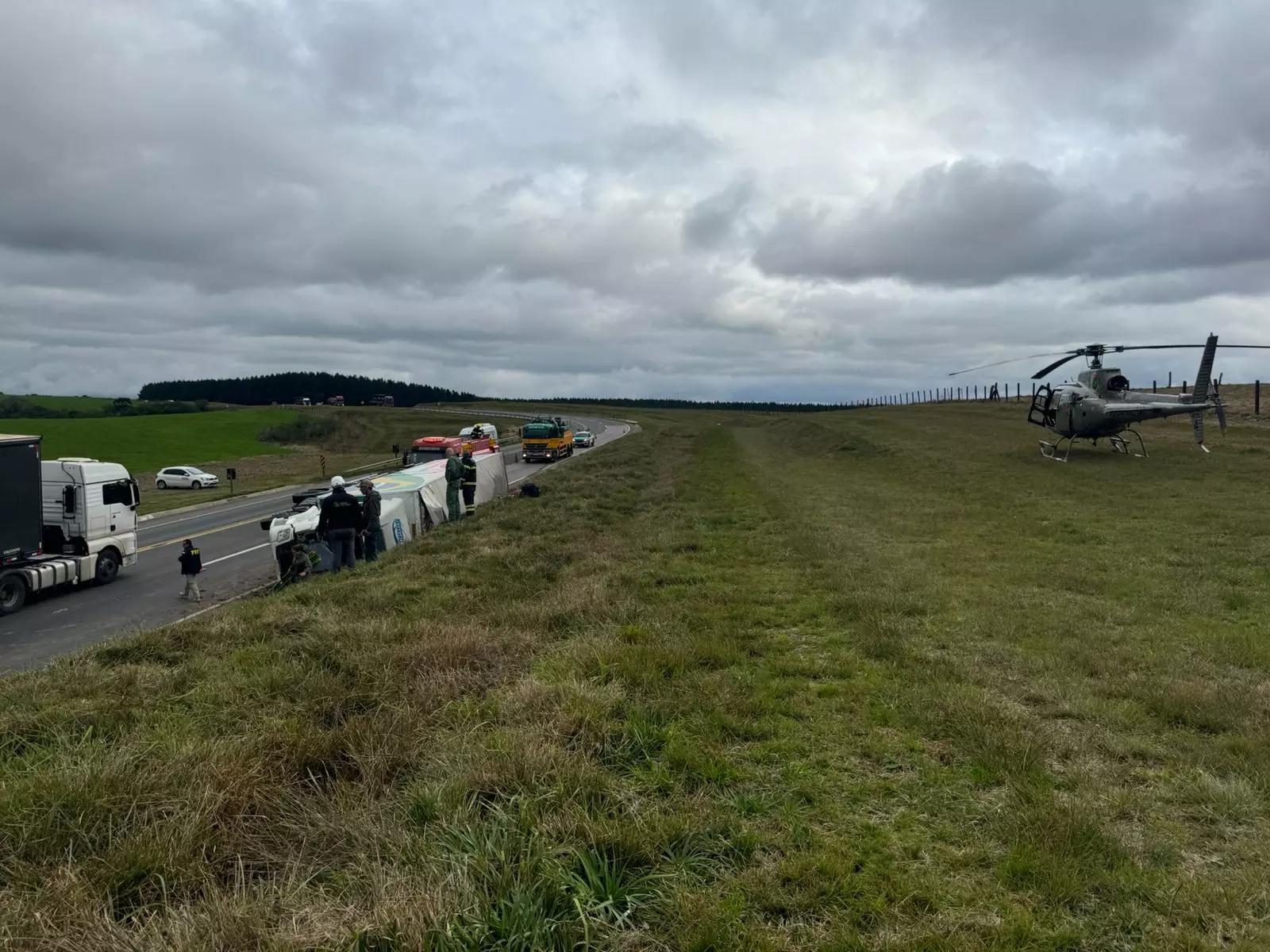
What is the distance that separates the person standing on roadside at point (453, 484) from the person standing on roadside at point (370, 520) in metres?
4.01

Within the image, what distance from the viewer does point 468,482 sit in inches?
822

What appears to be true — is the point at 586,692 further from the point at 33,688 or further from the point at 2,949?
the point at 33,688

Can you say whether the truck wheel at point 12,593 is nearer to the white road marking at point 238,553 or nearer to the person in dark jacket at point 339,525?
the white road marking at point 238,553

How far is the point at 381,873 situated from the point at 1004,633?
7.12m

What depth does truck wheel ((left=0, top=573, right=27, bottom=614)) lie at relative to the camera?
48.5ft

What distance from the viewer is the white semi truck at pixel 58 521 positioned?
49.5 feet

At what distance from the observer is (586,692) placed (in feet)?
A: 20.1


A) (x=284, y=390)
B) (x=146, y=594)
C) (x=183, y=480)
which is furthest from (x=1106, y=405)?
(x=284, y=390)

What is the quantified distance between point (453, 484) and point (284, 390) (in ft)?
505

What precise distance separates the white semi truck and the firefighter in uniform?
25.2 ft

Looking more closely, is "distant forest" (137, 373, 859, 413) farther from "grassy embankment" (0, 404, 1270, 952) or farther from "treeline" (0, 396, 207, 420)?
"grassy embankment" (0, 404, 1270, 952)

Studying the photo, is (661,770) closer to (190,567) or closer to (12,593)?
(190,567)

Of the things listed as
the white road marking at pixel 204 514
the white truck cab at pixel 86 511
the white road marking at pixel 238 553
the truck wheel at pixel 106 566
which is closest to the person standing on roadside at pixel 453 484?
the white road marking at pixel 238 553

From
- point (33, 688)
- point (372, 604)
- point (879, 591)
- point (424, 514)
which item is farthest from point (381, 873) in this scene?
point (424, 514)
